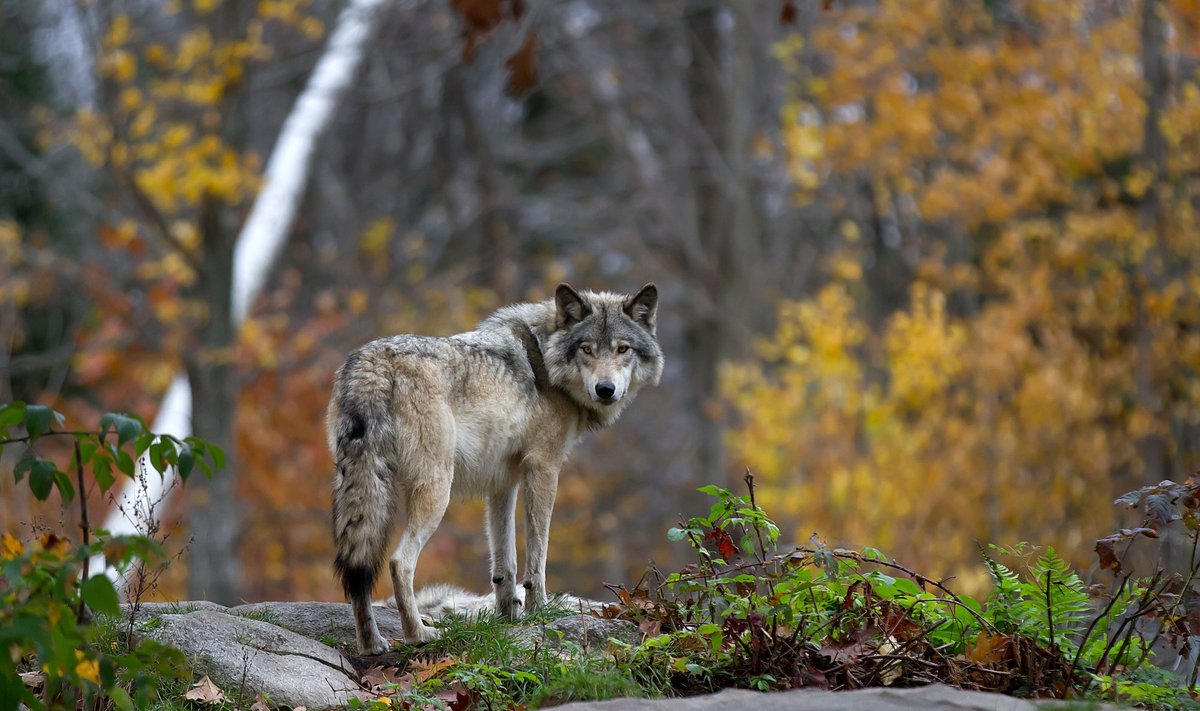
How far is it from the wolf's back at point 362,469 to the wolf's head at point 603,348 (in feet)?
4.25

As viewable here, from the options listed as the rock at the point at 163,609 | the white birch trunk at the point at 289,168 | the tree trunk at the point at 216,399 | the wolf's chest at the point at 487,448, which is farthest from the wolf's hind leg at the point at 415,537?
the white birch trunk at the point at 289,168

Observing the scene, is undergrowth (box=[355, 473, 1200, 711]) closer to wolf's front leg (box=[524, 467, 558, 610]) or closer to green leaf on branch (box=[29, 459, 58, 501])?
wolf's front leg (box=[524, 467, 558, 610])

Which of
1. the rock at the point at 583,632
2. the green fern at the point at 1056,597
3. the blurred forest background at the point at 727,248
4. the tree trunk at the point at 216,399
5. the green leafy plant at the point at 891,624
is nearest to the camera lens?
the green leafy plant at the point at 891,624

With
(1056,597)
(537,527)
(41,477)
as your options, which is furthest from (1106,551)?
(41,477)

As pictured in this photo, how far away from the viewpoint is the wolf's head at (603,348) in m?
7.39

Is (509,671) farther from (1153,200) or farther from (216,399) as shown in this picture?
(1153,200)

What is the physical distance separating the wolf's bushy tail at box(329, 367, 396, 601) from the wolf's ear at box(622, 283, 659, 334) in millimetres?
1972

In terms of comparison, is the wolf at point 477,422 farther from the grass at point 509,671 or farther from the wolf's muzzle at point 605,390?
the grass at point 509,671

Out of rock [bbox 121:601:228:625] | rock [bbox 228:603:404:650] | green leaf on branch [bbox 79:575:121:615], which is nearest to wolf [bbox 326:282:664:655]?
rock [bbox 228:603:404:650]

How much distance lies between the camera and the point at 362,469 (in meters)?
6.23

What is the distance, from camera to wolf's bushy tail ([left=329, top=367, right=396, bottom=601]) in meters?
6.14

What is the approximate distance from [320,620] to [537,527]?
1.28 m

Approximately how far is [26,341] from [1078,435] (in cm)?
1815

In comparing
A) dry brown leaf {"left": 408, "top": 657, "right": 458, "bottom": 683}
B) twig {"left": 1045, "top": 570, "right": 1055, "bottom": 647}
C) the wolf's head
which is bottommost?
dry brown leaf {"left": 408, "top": 657, "right": 458, "bottom": 683}
